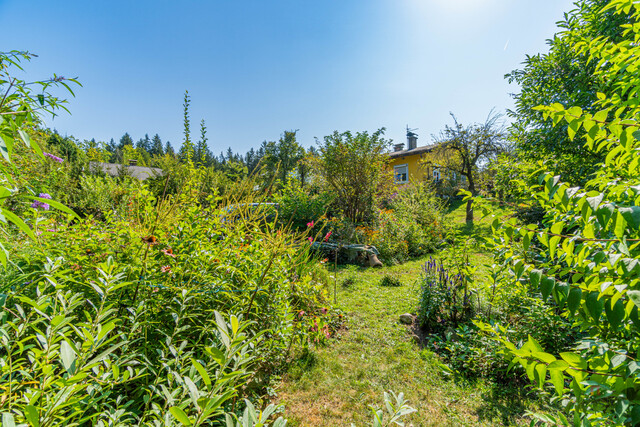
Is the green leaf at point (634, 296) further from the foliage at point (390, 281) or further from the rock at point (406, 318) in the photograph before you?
the foliage at point (390, 281)

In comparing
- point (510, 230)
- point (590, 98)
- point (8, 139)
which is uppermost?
point (590, 98)

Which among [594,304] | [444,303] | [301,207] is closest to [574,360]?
[594,304]

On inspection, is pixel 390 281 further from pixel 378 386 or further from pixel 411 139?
pixel 411 139

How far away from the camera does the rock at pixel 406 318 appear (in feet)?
12.6

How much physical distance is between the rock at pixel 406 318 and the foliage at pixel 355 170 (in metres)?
6.02

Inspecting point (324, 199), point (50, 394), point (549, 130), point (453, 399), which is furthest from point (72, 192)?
point (549, 130)

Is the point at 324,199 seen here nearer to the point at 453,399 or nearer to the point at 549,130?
the point at 549,130

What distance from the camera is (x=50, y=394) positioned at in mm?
977

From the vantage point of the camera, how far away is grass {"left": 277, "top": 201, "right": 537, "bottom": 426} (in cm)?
221

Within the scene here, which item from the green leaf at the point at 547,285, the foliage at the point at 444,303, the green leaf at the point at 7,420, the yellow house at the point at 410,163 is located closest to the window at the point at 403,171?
the yellow house at the point at 410,163

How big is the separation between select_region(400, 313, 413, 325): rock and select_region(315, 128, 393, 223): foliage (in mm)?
6017

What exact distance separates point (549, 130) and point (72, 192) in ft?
39.0

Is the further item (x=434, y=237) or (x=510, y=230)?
(x=434, y=237)

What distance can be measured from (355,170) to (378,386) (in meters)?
8.06
